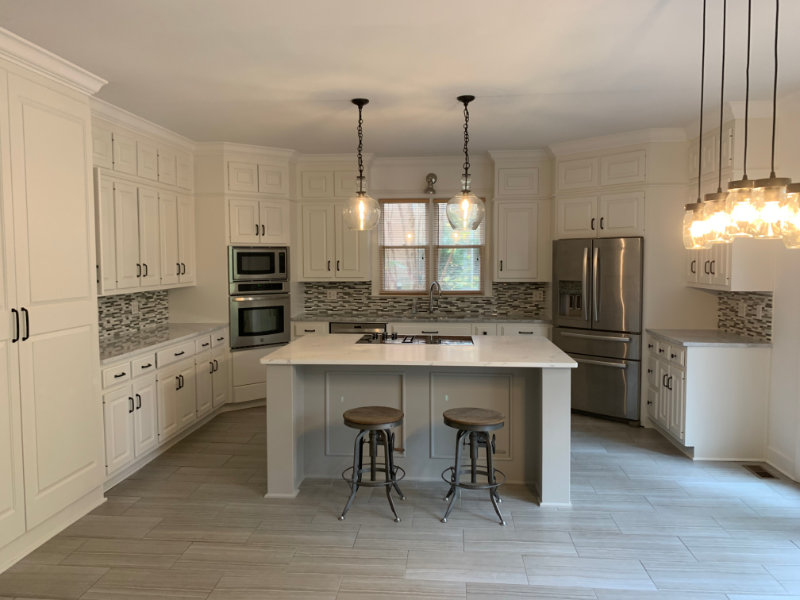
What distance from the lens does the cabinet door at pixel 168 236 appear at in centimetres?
505

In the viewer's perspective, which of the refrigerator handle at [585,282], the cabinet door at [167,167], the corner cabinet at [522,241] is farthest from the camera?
the corner cabinet at [522,241]

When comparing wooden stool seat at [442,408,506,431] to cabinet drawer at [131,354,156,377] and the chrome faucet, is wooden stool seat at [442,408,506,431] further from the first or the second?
the chrome faucet

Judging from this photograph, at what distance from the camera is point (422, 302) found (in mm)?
6512

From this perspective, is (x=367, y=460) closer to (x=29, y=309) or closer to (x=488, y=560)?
(x=488, y=560)

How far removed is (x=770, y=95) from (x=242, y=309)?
15.6 feet

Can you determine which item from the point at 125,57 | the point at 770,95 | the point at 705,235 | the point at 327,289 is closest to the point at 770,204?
the point at 705,235

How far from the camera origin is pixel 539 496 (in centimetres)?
362

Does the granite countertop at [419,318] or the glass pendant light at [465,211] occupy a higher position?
the glass pendant light at [465,211]

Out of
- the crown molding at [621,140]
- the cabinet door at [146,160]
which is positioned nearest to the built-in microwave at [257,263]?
the cabinet door at [146,160]

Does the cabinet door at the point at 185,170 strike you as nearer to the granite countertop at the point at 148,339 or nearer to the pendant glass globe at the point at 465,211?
the granite countertop at the point at 148,339

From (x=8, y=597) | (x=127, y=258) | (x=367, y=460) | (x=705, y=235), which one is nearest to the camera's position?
(x=705, y=235)

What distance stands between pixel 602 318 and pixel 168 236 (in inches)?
159

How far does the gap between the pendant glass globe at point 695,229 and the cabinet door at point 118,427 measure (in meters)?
3.44

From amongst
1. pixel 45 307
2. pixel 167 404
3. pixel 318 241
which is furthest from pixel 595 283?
pixel 45 307
